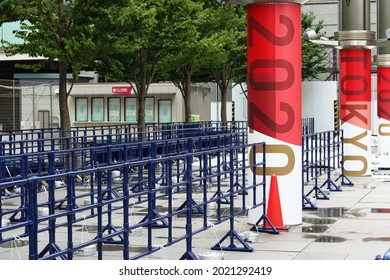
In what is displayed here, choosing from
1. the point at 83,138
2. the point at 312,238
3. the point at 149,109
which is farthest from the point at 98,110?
the point at 312,238

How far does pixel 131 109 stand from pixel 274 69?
112 feet

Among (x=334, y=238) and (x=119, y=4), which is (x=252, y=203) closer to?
(x=334, y=238)

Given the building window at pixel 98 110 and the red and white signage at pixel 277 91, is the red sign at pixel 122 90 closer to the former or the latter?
the building window at pixel 98 110

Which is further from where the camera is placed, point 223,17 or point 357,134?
point 223,17

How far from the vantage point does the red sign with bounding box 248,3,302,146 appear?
15.2 metres

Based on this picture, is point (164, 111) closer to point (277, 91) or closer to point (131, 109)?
point (131, 109)

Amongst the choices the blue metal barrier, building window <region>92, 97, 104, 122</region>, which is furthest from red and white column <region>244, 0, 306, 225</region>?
building window <region>92, 97, 104, 122</region>

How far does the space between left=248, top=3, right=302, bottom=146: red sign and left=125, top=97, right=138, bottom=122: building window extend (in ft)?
110

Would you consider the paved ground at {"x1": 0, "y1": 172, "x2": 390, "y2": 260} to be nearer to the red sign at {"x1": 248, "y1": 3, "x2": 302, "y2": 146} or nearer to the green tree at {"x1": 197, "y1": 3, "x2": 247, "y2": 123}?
the red sign at {"x1": 248, "y1": 3, "x2": 302, "y2": 146}

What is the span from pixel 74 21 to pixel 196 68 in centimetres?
1794

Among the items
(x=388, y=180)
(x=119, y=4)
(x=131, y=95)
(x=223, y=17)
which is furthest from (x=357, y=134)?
(x=131, y=95)

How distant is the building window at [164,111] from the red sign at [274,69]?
32.6m

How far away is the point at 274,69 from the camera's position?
15.2 m

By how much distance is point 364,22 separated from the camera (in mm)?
26859
